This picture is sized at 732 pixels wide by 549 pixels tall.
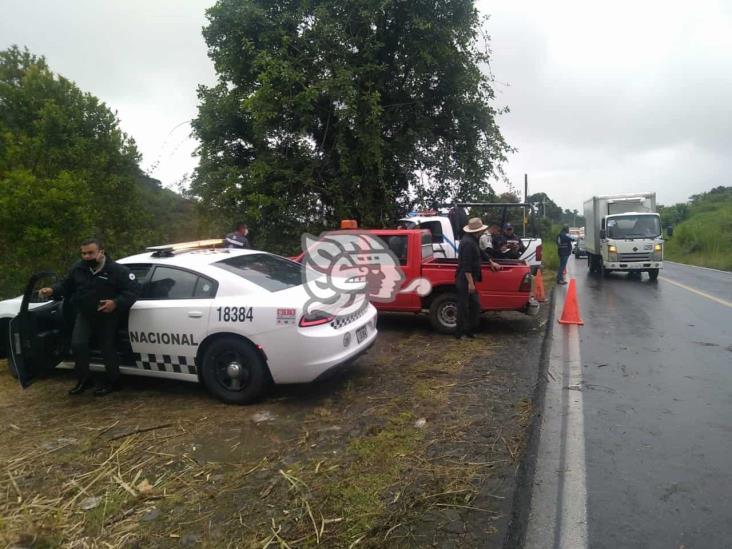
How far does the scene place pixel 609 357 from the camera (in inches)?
252

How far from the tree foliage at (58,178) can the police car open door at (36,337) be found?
13.8 feet

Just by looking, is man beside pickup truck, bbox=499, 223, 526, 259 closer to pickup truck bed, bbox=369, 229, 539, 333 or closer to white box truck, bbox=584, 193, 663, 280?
pickup truck bed, bbox=369, 229, 539, 333

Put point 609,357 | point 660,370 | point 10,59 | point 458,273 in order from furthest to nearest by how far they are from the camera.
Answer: point 10,59 → point 458,273 → point 609,357 → point 660,370

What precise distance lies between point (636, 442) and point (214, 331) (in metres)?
3.71

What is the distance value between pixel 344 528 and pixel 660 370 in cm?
464

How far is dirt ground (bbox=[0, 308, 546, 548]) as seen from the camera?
2814mm

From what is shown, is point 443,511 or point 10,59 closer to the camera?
point 443,511

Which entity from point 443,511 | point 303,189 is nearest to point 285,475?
point 443,511

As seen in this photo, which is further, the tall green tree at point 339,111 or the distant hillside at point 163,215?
the distant hillside at point 163,215

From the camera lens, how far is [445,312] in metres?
7.83

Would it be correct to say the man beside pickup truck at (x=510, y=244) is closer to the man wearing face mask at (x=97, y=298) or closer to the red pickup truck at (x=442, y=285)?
the red pickup truck at (x=442, y=285)

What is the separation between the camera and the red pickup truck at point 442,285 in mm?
7555

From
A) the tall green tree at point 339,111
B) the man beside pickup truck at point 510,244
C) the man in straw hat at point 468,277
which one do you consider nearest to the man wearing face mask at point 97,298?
the man in straw hat at point 468,277

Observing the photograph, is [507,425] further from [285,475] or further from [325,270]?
[325,270]
